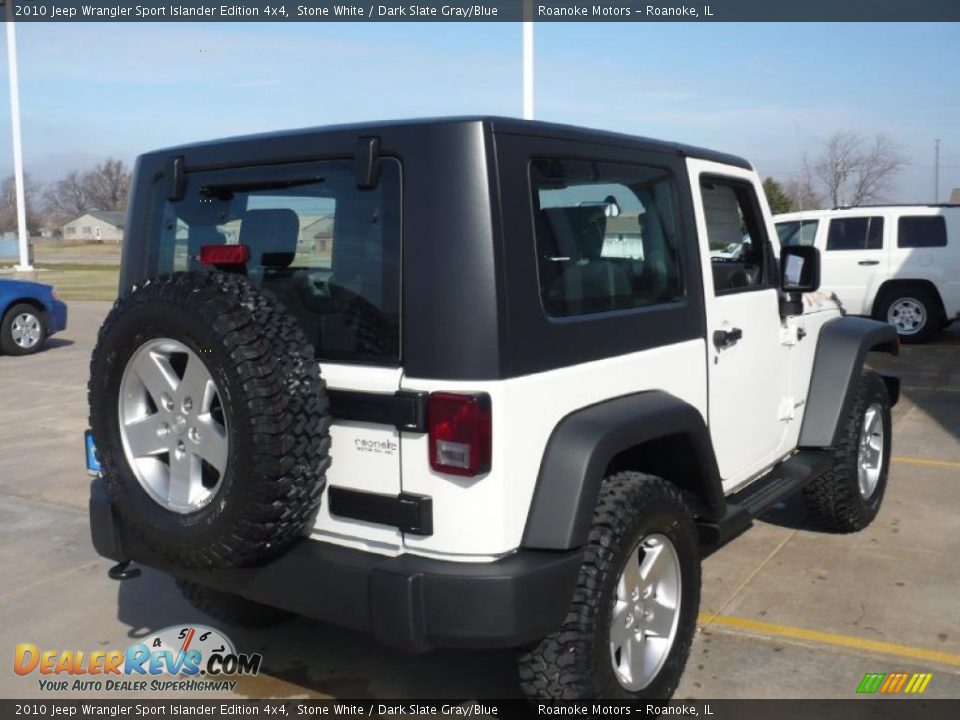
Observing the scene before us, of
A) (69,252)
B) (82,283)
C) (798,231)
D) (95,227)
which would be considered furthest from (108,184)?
(798,231)

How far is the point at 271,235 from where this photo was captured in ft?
10.6

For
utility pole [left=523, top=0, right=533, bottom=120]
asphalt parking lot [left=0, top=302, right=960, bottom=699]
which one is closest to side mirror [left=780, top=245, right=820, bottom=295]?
asphalt parking lot [left=0, top=302, right=960, bottom=699]

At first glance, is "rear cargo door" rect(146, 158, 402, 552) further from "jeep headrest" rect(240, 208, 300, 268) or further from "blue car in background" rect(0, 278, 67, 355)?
"blue car in background" rect(0, 278, 67, 355)

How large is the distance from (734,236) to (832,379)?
1062 mm

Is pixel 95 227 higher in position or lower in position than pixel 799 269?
higher

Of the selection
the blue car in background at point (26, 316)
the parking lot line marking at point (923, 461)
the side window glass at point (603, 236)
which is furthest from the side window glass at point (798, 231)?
the side window glass at point (603, 236)

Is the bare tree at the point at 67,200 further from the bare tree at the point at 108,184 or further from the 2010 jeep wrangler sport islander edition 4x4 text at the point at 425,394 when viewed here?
the 2010 jeep wrangler sport islander edition 4x4 text at the point at 425,394

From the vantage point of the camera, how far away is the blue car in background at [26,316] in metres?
12.7

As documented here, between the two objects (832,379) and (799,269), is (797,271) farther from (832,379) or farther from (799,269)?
(832,379)

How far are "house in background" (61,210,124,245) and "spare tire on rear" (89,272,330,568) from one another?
100838 millimetres

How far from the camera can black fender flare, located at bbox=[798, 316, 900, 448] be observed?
4.75 m

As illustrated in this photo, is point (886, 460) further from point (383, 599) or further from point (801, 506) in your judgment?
point (383, 599)

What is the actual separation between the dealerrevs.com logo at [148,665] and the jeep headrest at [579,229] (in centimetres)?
210

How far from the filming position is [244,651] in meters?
3.97
